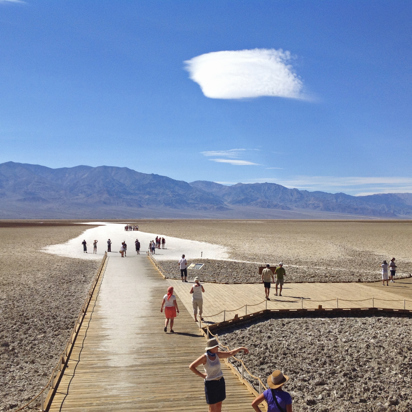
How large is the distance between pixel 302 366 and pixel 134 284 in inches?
456

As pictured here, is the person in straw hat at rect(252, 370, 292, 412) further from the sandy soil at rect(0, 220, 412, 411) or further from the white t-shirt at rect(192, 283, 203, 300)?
the white t-shirt at rect(192, 283, 203, 300)

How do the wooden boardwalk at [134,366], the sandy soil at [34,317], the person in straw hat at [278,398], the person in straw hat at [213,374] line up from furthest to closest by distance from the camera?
the sandy soil at [34,317] → the wooden boardwalk at [134,366] → the person in straw hat at [213,374] → the person in straw hat at [278,398]

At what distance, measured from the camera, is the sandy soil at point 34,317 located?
1163 cm

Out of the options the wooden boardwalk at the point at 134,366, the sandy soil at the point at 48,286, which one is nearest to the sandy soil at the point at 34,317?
the sandy soil at the point at 48,286

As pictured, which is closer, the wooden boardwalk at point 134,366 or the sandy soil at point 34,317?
the wooden boardwalk at point 134,366

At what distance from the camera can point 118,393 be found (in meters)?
8.86

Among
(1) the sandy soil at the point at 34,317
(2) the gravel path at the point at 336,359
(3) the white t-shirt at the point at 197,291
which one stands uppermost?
(3) the white t-shirt at the point at 197,291

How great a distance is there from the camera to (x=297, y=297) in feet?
66.0

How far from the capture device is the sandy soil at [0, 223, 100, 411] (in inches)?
458

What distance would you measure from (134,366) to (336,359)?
19.8ft

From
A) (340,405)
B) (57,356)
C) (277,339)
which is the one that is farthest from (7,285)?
(340,405)

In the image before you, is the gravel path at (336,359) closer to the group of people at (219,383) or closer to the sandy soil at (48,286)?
the sandy soil at (48,286)

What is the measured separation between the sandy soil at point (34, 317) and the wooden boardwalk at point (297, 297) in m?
5.27

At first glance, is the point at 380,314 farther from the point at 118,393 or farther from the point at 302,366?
the point at 118,393
